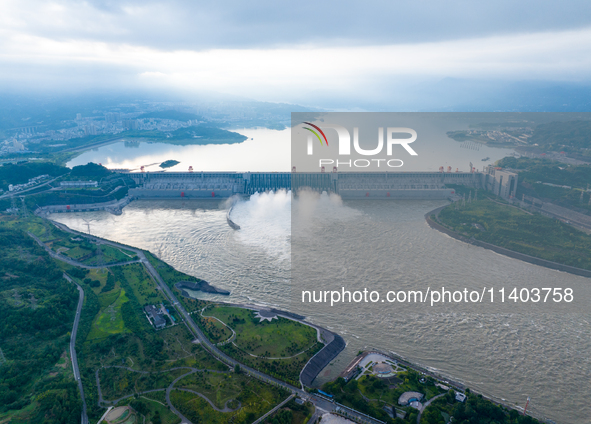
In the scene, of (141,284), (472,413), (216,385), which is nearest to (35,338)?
(141,284)

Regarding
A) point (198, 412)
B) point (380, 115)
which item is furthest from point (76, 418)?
point (380, 115)

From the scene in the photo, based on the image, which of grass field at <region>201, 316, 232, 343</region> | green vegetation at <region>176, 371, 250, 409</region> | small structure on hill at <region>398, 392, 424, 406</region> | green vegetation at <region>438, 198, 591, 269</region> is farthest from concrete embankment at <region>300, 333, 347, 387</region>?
green vegetation at <region>438, 198, 591, 269</region>

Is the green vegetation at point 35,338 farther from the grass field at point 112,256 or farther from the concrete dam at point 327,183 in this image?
the concrete dam at point 327,183

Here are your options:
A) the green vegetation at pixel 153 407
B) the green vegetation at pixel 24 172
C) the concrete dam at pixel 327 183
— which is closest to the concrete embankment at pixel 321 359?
the green vegetation at pixel 153 407

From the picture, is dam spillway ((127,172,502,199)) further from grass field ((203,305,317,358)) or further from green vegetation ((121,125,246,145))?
green vegetation ((121,125,246,145))

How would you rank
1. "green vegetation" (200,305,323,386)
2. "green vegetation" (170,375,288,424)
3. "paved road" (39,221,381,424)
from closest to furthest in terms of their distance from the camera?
"green vegetation" (170,375,288,424)
"paved road" (39,221,381,424)
"green vegetation" (200,305,323,386)

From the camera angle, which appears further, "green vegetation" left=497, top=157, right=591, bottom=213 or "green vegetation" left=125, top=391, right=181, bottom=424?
"green vegetation" left=497, top=157, right=591, bottom=213
